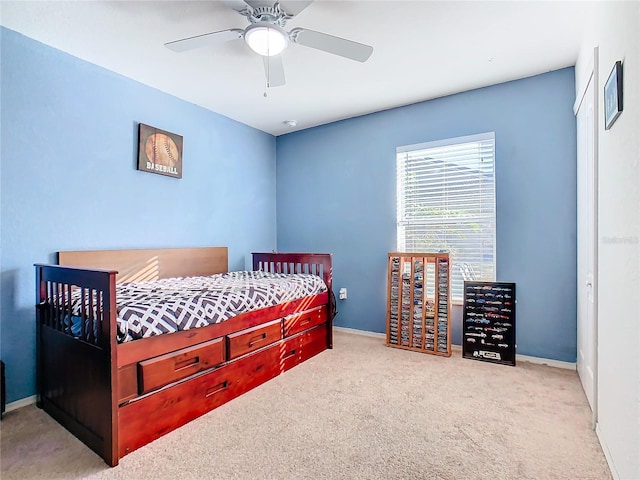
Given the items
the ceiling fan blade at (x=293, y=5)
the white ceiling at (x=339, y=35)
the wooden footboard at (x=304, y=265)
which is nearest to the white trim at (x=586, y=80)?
the white ceiling at (x=339, y=35)

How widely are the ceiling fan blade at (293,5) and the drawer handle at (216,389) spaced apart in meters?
2.19

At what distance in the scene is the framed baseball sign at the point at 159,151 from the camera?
2.89 metres

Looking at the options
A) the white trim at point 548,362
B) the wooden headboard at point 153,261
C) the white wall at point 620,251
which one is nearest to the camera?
the white wall at point 620,251

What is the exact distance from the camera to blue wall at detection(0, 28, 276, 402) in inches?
85.3

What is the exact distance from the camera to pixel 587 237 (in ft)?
7.39

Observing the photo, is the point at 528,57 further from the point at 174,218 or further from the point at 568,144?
the point at 174,218

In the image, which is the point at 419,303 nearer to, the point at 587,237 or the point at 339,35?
the point at 587,237

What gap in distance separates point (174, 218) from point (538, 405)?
10.4 feet

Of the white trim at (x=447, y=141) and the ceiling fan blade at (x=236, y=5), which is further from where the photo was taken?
the white trim at (x=447, y=141)

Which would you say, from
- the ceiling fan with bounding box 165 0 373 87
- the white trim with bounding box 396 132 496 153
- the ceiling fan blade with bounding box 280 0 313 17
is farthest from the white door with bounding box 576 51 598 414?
the ceiling fan blade with bounding box 280 0 313 17

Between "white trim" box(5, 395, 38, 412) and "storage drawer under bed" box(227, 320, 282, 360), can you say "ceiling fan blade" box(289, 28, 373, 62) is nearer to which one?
"storage drawer under bed" box(227, 320, 282, 360)

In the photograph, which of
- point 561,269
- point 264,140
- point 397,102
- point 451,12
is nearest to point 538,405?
point 561,269

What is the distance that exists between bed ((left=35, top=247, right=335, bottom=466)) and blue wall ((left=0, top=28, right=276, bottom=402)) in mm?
145

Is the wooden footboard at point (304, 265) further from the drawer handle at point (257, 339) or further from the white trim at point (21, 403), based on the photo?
the white trim at point (21, 403)
